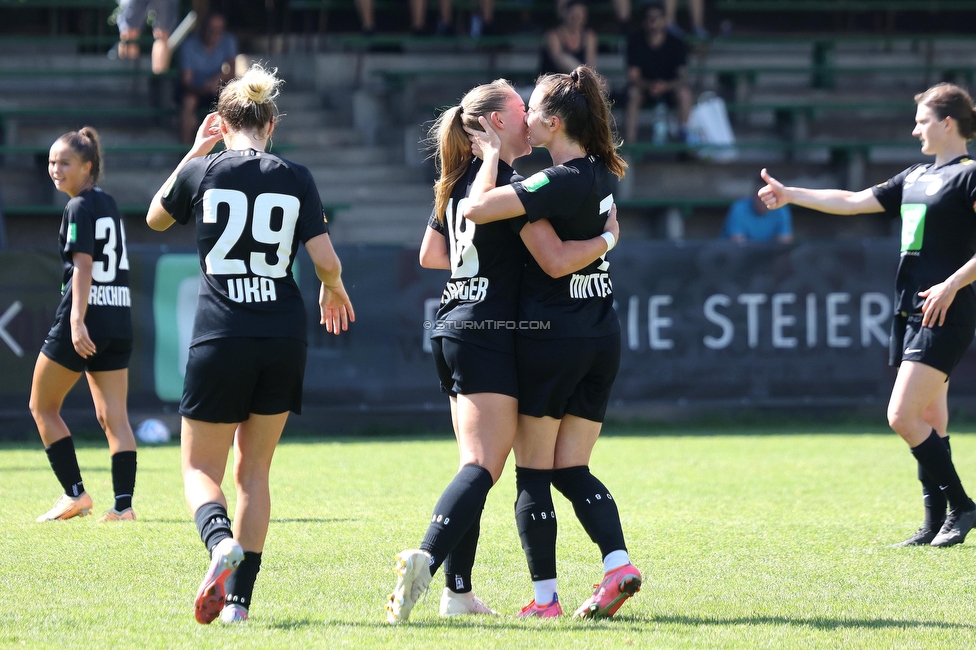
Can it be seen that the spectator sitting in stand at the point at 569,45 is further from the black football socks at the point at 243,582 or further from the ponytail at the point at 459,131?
the black football socks at the point at 243,582

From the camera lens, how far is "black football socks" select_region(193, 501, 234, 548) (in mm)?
4105

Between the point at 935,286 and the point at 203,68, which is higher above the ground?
the point at 203,68

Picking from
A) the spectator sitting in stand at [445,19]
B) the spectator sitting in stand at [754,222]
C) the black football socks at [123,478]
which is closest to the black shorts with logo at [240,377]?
the black football socks at [123,478]

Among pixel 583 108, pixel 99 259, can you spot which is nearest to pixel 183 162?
pixel 583 108

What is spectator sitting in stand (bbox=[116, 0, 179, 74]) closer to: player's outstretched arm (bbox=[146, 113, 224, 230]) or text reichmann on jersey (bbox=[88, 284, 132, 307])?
text reichmann on jersey (bbox=[88, 284, 132, 307])

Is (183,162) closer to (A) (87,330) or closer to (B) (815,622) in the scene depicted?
(A) (87,330)

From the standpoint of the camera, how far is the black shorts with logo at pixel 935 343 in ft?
19.3

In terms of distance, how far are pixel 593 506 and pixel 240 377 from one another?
4.55ft

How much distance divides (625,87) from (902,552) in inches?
423

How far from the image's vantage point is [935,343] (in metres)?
5.88

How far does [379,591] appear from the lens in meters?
4.87

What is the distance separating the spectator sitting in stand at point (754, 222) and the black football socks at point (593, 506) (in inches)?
364

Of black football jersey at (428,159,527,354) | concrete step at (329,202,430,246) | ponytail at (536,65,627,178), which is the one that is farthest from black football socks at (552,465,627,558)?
concrete step at (329,202,430,246)

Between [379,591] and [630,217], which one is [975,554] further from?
[630,217]
